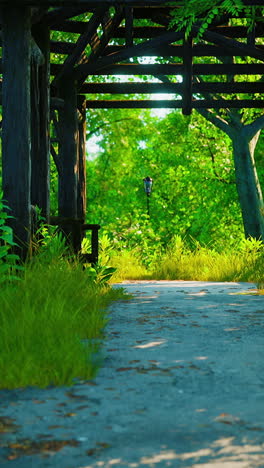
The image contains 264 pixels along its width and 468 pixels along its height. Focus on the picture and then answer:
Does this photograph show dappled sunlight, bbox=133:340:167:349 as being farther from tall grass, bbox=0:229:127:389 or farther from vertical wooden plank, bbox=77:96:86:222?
vertical wooden plank, bbox=77:96:86:222

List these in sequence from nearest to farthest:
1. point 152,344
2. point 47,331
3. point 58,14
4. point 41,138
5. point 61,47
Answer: point 47,331 < point 152,344 < point 58,14 < point 41,138 < point 61,47

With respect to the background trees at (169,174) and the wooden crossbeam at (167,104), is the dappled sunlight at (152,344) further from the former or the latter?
the background trees at (169,174)

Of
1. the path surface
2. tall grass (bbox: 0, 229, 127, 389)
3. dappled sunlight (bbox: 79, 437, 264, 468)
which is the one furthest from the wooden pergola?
dappled sunlight (bbox: 79, 437, 264, 468)

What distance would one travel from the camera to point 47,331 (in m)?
5.98

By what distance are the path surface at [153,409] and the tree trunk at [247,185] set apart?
13062 millimetres

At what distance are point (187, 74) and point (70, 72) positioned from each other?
2.14 meters

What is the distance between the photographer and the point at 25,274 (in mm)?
7992

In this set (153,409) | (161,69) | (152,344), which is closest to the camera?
(153,409)

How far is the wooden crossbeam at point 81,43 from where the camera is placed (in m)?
11.6

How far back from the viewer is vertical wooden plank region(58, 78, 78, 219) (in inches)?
533

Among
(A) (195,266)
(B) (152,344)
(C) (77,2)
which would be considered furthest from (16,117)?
(A) (195,266)

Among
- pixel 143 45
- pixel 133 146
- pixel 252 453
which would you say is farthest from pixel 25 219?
pixel 133 146

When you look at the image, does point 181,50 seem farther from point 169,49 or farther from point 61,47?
point 61,47

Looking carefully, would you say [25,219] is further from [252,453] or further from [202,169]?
[202,169]
